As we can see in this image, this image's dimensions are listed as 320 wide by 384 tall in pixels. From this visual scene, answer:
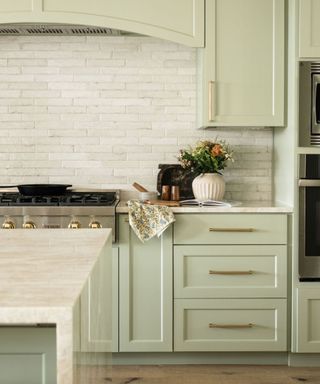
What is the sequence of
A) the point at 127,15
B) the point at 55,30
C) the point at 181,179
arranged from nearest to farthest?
the point at 127,15
the point at 55,30
the point at 181,179

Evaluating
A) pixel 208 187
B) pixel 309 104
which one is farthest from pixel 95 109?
pixel 309 104

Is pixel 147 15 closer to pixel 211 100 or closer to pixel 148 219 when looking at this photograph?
pixel 211 100

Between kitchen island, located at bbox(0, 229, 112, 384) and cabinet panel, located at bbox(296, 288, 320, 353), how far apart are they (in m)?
2.07

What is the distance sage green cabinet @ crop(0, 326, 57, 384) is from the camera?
128cm

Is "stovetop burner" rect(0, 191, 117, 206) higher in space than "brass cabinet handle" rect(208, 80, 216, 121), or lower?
lower

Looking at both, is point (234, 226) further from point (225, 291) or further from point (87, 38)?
point (87, 38)

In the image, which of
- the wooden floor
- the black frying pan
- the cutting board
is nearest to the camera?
the wooden floor

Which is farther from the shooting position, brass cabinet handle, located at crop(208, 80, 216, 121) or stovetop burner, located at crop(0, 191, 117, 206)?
brass cabinet handle, located at crop(208, 80, 216, 121)

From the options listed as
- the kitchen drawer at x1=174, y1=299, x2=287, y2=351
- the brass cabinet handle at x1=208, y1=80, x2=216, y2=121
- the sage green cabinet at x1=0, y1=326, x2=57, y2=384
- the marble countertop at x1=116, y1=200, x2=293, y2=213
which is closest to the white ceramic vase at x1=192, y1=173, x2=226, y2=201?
the marble countertop at x1=116, y1=200, x2=293, y2=213

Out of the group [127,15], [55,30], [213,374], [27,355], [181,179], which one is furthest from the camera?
[181,179]

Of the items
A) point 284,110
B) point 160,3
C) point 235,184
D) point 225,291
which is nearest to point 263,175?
point 235,184

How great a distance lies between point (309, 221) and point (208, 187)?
68 centimetres

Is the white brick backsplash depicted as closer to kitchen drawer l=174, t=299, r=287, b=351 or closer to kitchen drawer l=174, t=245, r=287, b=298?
kitchen drawer l=174, t=245, r=287, b=298

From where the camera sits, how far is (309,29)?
3941mm
